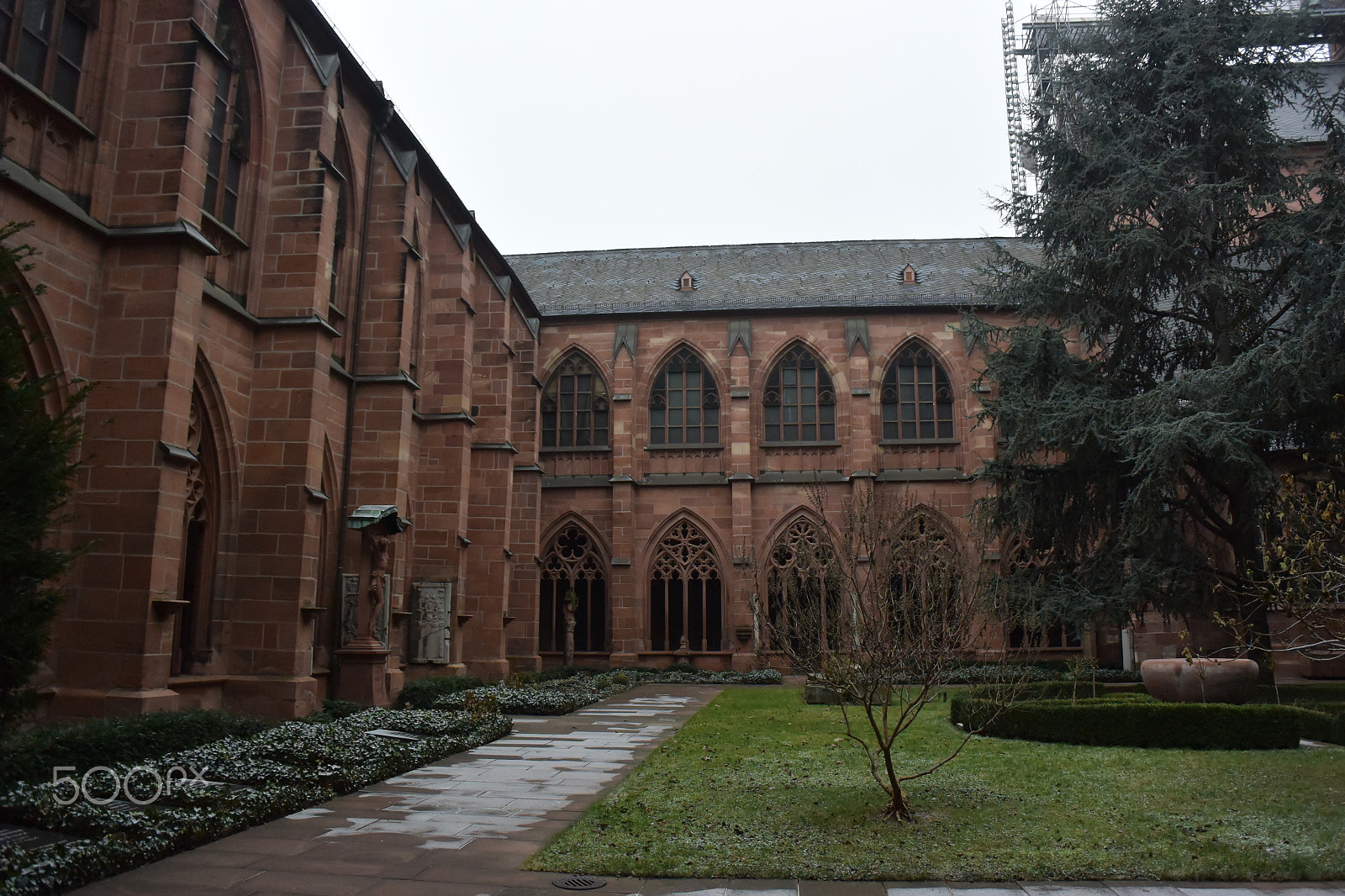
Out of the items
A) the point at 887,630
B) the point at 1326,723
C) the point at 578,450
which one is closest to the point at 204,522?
the point at 887,630

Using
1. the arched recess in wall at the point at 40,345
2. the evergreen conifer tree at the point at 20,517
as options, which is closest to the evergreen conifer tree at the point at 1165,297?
the arched recess in wall at the point at 40,345

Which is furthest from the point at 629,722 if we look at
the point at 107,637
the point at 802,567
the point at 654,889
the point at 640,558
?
the point at 640,558

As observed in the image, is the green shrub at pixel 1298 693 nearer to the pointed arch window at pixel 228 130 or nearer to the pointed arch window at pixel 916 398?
the pointed arch window at pixel 916 398

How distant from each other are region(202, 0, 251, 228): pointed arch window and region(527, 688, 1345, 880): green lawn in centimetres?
909

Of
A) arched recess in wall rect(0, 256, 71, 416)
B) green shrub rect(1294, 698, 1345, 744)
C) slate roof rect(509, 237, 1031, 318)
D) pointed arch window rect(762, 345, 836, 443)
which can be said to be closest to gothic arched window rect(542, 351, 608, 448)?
slate roof rect(509, 237, 1031, 318)

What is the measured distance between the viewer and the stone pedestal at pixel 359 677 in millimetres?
14117

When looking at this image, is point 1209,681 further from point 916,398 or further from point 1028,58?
point 1028,58

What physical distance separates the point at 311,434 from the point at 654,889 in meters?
8.95

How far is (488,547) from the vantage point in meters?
20.3

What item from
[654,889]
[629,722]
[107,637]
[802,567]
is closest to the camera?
[654,889]

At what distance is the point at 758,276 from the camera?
2945cm

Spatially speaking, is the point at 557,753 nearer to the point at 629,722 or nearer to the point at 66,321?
the point at 629,722

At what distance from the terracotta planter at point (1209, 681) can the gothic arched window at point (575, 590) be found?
51.8ft

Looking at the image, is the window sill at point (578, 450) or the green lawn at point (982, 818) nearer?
the green lawn at point (982, 818)
